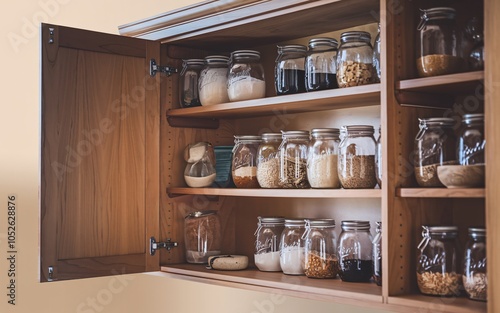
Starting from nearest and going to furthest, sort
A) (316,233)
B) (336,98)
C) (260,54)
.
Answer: (336,98), (316,233), (260,54)

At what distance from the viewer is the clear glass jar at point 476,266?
5.41 feet

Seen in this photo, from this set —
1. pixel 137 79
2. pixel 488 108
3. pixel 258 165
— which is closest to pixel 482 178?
pixel 488 108

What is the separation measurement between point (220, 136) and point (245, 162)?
1.14 feet

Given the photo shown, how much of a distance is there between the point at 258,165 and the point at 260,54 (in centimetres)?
49

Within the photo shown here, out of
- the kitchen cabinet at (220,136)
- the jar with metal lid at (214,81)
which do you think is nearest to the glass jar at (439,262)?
the kitchen cabinet at (220,136)

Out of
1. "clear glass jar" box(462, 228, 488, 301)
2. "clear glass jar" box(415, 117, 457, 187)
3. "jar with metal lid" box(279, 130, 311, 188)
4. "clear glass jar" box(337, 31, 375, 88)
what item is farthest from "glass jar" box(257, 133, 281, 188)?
"clear glass jar" box(462, 228, 488, 301)

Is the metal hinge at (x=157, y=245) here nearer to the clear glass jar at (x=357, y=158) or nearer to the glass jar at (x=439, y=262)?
the clear glass jar at (x=357, y=158)

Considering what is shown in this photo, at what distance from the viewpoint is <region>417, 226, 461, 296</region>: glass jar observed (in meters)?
1.73

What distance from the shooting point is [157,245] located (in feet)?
7.75

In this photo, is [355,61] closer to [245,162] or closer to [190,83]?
[245,162]

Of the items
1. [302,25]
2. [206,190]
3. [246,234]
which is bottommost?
[246,234]

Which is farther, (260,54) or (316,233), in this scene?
(260,54)

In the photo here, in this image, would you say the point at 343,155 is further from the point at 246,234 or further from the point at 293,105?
the point at 246,234

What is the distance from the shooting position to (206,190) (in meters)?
2.32
